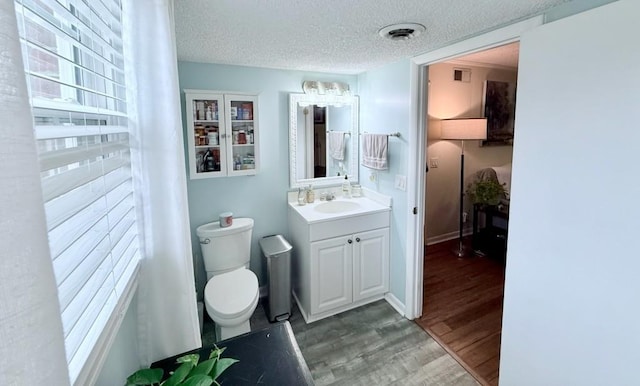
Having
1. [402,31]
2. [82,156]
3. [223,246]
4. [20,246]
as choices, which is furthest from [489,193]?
[20,246]

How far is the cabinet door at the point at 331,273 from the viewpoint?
2.45 m

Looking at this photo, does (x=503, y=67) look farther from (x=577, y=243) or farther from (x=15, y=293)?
(x=15, y=293)

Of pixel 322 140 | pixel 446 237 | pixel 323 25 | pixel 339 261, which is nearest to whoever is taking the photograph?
pixel 323 25

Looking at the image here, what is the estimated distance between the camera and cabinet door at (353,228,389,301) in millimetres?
2607

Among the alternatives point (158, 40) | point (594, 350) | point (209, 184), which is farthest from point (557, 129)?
point (209, 184)

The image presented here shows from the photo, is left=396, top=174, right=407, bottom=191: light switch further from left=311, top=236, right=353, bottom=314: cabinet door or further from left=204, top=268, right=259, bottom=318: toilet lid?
left=204, top=268, right=259, bottom=318: toilet lid

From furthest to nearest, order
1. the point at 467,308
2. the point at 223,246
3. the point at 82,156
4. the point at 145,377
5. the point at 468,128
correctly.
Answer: the point at 468,128
the point at 467,308
the point at 223,246
the point at 145,377
the point at 82,156

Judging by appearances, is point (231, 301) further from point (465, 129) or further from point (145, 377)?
point (465, 129)

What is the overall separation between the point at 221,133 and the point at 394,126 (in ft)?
4.54

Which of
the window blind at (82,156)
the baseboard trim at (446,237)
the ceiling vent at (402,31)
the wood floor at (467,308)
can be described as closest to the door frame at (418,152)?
the wood floor at (467,308)

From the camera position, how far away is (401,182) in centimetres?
248

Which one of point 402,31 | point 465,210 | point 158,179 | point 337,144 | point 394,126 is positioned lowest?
point 465,210

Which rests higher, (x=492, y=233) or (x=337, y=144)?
(x=337, y=144)

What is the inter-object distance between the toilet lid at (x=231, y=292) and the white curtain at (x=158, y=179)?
30.4 inches
